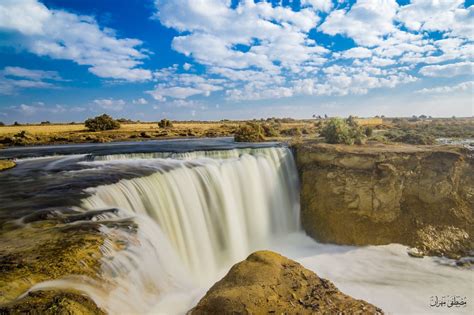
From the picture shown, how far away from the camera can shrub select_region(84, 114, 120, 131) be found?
133 ft

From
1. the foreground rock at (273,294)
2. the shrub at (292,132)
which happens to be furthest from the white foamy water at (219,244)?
the shrub at (292,132)

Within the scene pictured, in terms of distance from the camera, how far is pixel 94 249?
6.70m

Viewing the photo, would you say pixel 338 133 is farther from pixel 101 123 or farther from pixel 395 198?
pixel 101 123

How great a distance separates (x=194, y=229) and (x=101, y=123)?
111 ft

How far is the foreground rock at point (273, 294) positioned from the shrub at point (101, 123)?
38.4 metres

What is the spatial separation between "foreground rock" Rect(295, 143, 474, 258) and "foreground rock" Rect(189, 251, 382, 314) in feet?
28.6

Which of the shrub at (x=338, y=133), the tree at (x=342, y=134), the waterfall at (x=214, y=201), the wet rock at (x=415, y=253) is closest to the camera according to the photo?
the waterfall at (x=214, y=201)

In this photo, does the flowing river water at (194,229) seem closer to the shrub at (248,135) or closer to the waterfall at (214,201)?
the waterfall at (214,201)

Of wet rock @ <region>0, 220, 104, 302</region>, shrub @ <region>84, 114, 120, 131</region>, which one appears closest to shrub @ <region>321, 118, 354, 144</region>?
wet rock @ <region>0, 220, 104, 302</region>

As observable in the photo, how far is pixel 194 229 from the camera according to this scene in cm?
1223

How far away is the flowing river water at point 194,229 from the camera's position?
24.1 feet

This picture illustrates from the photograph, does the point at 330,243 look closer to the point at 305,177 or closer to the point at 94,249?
the point at 305,177

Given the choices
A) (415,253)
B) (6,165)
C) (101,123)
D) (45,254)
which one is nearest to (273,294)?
(45,254)

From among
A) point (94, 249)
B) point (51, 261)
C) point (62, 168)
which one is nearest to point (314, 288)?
point (94, 249)
